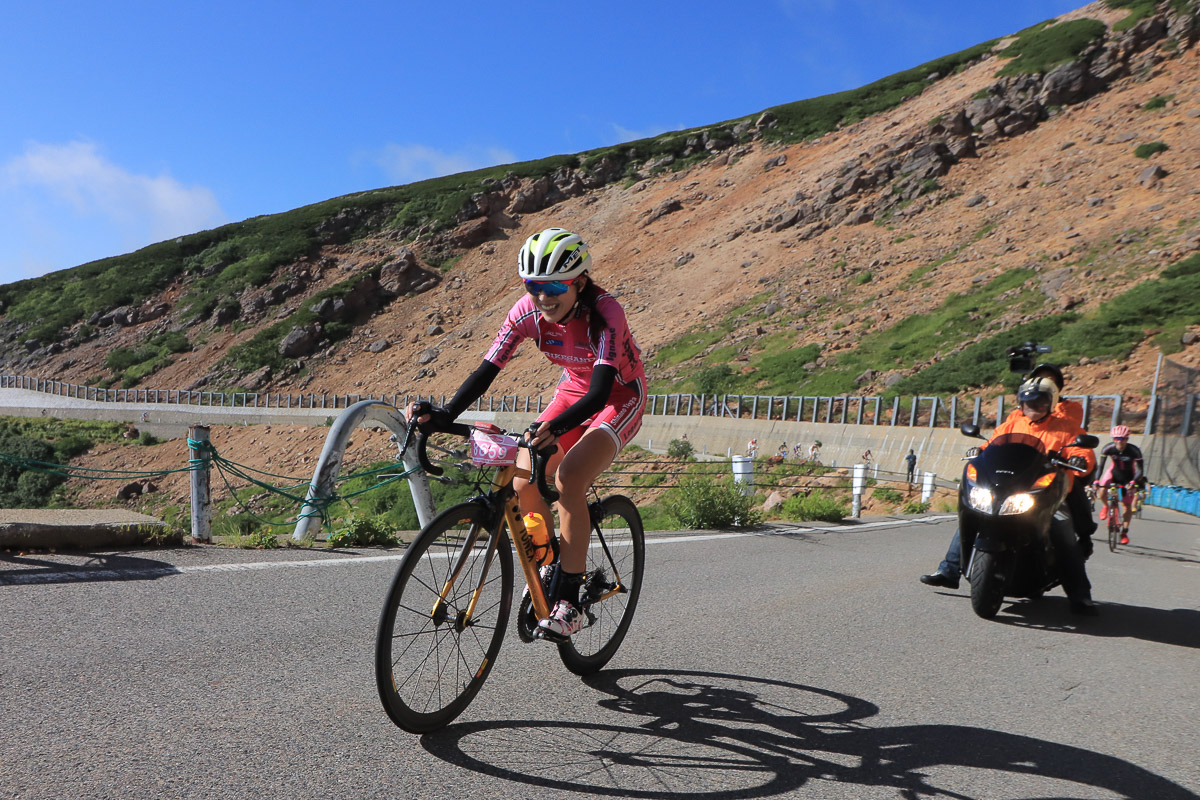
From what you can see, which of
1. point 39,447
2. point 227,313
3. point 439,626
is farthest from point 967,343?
point 227,313

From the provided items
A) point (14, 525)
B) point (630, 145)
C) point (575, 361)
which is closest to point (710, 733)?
point (575, 361)

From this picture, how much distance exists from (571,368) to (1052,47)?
80116 millimetres

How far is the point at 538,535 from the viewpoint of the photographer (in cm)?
404

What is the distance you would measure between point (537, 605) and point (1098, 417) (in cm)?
2864

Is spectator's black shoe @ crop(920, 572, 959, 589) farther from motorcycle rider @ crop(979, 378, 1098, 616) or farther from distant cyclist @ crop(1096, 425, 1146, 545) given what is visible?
distant cyclist @ crop(1096, 425, 1146, 545)

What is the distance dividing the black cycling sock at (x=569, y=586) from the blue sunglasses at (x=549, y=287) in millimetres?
1249

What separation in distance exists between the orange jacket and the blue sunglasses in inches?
180

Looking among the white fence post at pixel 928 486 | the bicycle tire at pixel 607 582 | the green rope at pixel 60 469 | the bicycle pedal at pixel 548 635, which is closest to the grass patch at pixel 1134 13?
the white fence post at pixel 928 486

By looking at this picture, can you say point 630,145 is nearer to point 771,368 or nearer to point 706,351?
point 706,351

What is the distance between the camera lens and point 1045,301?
44.7 meters

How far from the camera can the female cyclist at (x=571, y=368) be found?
156 inches

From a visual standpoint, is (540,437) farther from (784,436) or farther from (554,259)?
(784,436)

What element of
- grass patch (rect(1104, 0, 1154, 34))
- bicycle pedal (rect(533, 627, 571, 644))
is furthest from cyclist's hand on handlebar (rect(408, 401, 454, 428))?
grass patch (rect(1104, 0, 1154, 34))

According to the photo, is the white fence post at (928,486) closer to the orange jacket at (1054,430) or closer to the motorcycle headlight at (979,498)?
the orange jacket at (1054,430)
